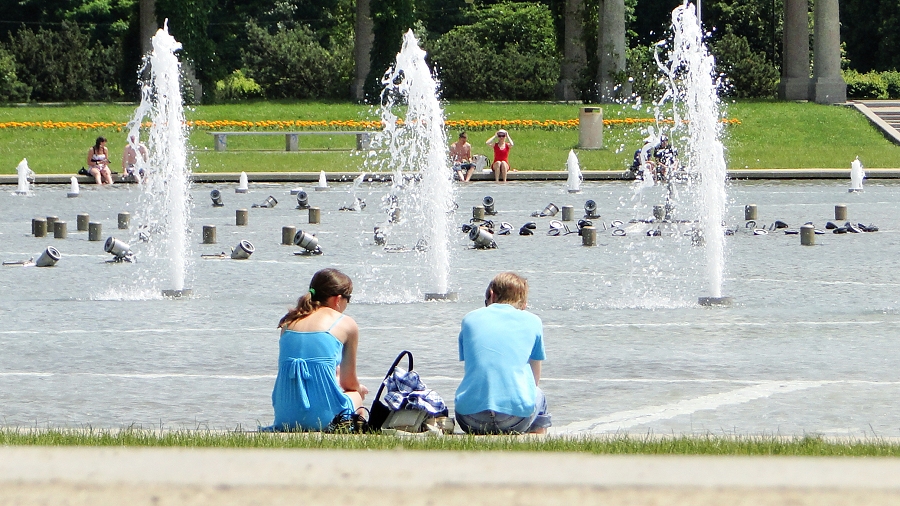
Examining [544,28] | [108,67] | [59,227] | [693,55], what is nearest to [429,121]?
[693,55]

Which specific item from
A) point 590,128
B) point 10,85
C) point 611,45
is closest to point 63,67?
point 10,85

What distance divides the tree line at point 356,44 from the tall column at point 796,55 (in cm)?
472

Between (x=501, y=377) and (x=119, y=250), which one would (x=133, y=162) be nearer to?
(x=119, y=250)

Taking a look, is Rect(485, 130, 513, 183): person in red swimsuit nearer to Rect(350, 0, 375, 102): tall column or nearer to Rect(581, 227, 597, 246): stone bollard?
Rect(581, 227, 597, 246): stone bollard

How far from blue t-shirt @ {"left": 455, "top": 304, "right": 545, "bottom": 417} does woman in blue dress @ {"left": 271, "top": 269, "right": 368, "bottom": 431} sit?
61cm

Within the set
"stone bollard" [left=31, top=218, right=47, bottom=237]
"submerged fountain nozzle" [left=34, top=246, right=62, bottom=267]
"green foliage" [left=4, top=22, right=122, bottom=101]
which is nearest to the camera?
"submerged fountain nozzle" [left=34, top=246, right=62, bottom=267]

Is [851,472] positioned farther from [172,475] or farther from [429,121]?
[429,121]

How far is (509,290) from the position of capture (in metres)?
8.18

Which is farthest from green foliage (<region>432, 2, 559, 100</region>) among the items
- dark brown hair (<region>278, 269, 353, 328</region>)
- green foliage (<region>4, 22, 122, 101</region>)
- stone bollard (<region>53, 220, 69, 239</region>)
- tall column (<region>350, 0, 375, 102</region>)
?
dark brown hair (<region>278, 269, 353, 328</region>)

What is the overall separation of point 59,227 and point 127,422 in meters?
12.1

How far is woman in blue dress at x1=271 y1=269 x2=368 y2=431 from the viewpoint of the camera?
26.0 feet

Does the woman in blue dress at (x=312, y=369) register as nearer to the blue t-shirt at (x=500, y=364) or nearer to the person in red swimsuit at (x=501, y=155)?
the blue t-shirt at (x=500, y=364)

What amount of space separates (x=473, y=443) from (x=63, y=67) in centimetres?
5641

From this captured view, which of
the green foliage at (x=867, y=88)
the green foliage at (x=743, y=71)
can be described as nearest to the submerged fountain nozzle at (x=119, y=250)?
the green foliage at (x=867, y=88)
